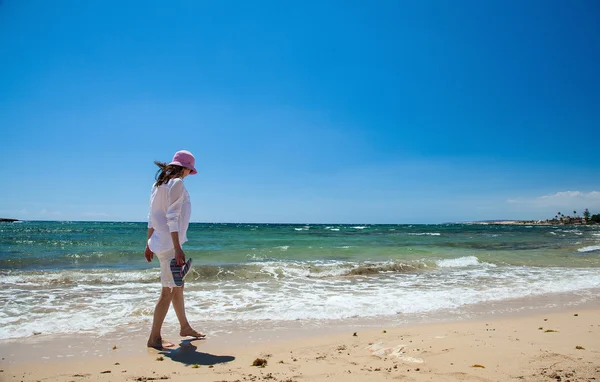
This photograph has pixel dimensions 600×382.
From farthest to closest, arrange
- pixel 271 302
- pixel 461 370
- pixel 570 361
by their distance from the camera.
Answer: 1. pixel 271 302
2. pixel 570 361
3. pixel 461 370

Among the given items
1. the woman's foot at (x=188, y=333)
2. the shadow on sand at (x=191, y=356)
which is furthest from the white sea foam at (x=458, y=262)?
the shadow on sand at (x=191, y=356)

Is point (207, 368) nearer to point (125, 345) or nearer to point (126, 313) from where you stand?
point (125, 345)

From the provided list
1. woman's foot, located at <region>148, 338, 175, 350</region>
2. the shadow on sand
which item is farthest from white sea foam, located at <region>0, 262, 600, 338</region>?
the shadow on sand

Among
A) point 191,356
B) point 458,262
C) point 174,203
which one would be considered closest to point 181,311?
point 191,356

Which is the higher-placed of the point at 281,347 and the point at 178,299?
the point at 178,299

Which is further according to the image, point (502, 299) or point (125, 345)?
point (502, 299)

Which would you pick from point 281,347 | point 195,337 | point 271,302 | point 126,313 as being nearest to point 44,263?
point 126,313

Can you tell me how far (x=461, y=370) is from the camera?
317cm

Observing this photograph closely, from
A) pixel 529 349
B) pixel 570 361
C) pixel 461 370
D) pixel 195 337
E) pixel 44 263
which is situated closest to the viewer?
pixel 461 370

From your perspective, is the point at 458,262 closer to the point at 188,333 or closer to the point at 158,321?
the point at 188,333

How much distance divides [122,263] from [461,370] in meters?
13.6

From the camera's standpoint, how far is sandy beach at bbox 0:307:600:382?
314 centimetres

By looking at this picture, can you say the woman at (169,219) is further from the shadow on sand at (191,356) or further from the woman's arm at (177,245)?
the shadow on sand at (191,356)

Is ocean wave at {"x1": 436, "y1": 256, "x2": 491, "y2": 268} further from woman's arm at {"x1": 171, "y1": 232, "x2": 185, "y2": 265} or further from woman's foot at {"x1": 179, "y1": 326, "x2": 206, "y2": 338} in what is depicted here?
woman's arm at {"x1": 171, "y1": 232, "x2": 185, "y2": 265}
